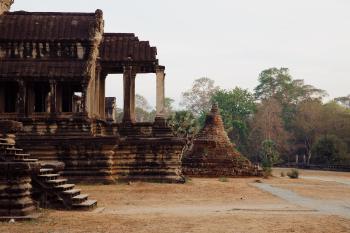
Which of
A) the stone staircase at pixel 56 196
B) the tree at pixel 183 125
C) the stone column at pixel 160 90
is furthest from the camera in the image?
the tree at pixel 183 125

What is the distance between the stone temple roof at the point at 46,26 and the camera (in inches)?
869

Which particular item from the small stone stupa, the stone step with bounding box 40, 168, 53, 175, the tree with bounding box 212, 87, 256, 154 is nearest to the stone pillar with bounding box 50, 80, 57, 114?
the stone step with bounding box 40, 168, 53, 175

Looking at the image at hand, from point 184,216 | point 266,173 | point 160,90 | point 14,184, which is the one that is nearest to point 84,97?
point 160,90

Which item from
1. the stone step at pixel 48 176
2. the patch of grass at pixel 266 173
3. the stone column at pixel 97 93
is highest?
the stone column at pixel 97 93

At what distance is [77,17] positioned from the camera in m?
23.1

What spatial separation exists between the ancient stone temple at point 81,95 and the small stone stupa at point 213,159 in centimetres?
1298

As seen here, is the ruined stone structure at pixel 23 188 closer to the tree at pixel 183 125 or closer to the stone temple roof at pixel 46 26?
the stone temple roof at pixel 46 26

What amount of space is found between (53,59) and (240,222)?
533 inches

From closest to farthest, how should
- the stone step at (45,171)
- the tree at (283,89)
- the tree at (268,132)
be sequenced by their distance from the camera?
1. the stone step at (45,171)
2. the tree at (268,132)
3. the tree at (283,89)

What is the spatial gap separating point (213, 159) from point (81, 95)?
15.5 metres

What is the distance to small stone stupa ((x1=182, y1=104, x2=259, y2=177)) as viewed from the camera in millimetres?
35594

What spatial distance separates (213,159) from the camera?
36094 mm

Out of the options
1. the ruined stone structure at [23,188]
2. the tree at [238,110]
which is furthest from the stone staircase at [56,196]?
the tree at [238,110]

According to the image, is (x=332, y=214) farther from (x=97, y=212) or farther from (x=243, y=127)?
(x=243, y=127)
